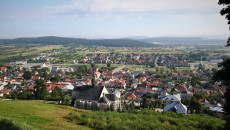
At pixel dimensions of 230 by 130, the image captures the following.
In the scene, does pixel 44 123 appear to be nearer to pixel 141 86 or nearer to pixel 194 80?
pixel 141 86

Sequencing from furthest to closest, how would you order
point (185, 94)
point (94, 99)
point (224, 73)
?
point (185, 94)
point (94, 99)
point (224, 73)

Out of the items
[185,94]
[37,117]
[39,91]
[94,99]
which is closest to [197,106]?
[185,94]

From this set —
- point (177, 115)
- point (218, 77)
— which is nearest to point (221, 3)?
point (218, 77)

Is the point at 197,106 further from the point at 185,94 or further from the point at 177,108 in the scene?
the point at 185,94

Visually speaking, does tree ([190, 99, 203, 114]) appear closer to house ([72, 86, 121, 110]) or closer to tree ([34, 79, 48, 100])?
house ([72, 86, 121, 110])

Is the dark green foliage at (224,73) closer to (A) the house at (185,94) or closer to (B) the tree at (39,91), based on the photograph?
(B) the tree at (39,91)

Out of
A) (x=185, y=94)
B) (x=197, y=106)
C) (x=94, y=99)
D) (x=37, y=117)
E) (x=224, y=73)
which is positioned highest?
(x=224, y=73)

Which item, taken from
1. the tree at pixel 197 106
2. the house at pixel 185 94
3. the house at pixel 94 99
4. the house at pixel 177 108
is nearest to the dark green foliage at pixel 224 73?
the house at pixel 94 99

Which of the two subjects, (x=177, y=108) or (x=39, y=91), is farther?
(x=39, y=91)

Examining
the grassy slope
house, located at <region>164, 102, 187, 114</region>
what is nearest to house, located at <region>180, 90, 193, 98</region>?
house, located at <region>164, 102, 187, 114</region>

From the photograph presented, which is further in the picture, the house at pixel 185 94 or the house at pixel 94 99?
the house at pixel 185 94
